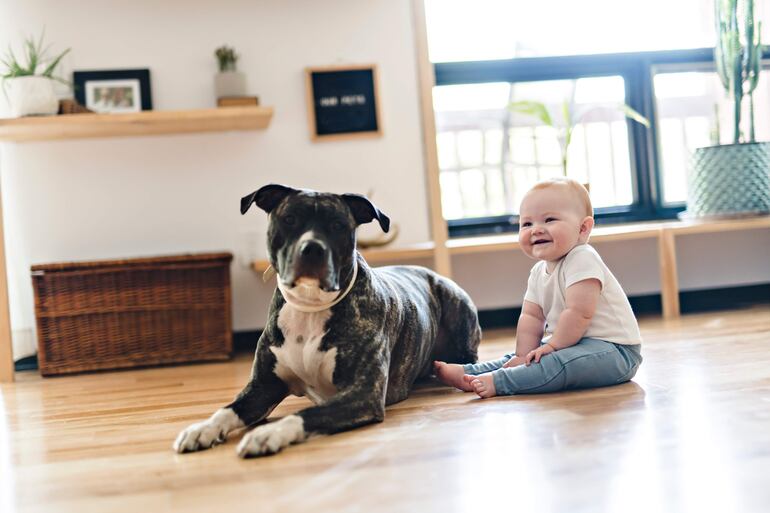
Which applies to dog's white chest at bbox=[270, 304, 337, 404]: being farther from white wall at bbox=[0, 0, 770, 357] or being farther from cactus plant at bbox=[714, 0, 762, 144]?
cactus plant at bbox=[714, 0, 762, 144]

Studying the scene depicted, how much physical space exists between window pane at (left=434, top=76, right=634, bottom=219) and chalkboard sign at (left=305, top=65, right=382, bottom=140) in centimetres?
43

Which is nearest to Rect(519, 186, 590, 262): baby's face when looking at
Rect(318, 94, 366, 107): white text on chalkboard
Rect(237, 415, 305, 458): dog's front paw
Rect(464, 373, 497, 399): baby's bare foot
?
Rect(464, 373, 497, 399): baby's bare foot

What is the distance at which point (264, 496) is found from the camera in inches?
51.5

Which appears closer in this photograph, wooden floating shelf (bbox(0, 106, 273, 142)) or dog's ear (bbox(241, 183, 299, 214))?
dog's ear (bbox(241, 183, 299, 214))

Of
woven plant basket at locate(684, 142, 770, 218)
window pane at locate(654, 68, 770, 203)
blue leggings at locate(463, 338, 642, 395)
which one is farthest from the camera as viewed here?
window pane at locate(654, 68, 770, 203)

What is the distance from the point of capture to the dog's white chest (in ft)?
6.08

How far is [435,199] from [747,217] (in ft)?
4.98

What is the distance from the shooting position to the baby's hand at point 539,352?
2.04 meters

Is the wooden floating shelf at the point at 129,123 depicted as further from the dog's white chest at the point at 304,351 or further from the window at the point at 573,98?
the dog's white chest at the point at 304,351

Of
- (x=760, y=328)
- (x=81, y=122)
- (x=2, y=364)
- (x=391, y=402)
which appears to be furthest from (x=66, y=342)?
(x=760, y=328)

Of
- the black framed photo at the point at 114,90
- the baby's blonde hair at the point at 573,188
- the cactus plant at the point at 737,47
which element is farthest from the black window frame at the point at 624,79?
the baby's blonde hair at the point at 573,188

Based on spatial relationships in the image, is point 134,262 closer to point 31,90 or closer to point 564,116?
point 31,90

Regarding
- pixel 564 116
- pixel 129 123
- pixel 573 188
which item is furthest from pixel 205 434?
pixel 564 116

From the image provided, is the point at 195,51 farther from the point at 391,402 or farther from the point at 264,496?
the point at 264,496
